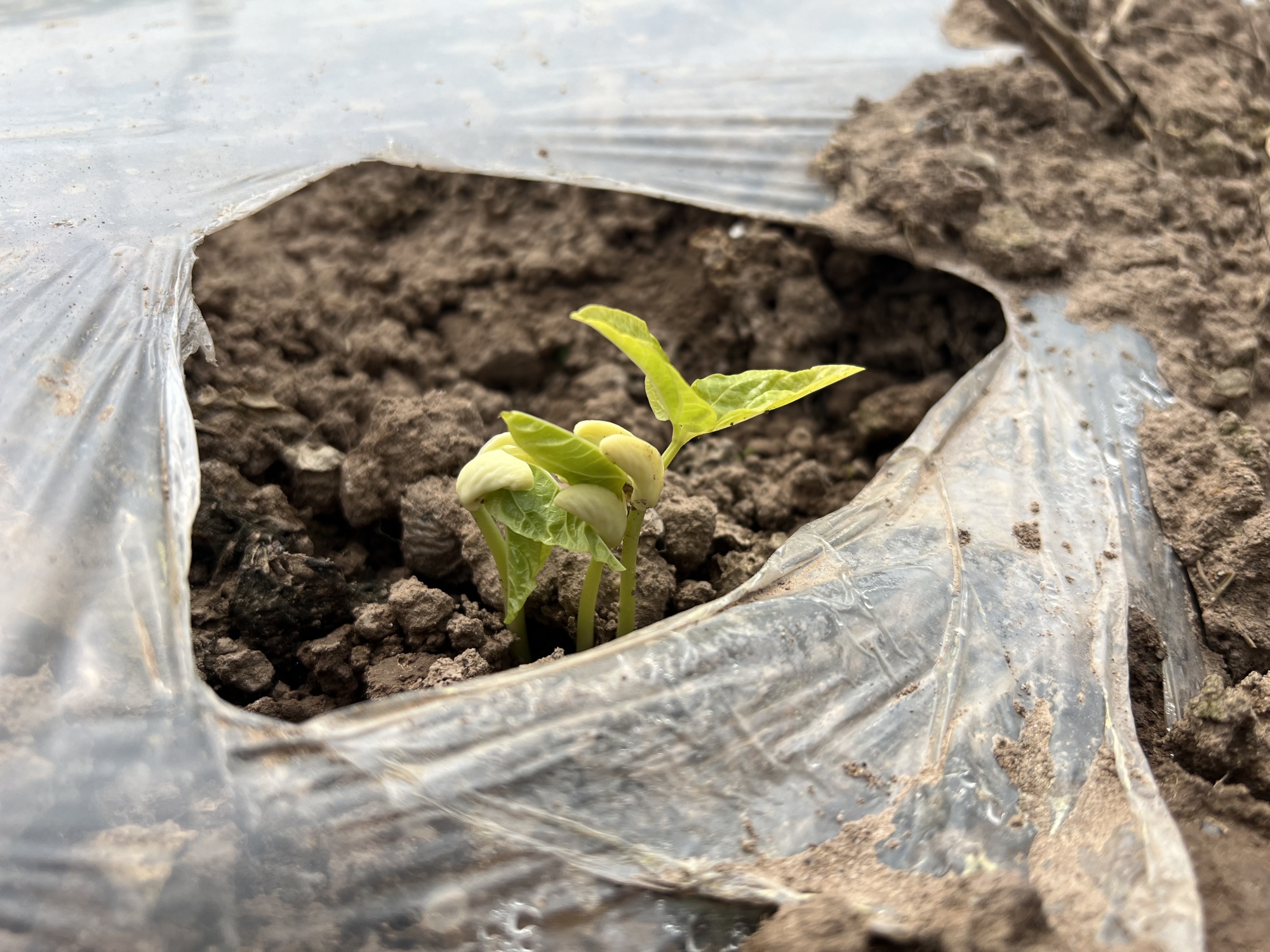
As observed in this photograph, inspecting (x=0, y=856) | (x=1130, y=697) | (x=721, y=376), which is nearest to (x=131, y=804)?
(x=0, y=856)

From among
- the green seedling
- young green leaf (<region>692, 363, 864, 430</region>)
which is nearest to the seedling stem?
the green seedling

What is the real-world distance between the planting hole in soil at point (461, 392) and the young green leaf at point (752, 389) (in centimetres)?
28

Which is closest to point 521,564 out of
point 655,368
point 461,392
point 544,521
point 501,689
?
point 544,521

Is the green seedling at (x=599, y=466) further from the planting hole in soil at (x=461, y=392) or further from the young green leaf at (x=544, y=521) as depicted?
the planting hole in soil at (x=461, y=392)

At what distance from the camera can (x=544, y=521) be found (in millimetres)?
1010

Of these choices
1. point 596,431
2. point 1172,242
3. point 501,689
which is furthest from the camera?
point 1172,242

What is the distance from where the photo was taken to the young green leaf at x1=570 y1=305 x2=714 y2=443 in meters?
0.88

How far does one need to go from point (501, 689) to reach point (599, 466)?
0.83 feet

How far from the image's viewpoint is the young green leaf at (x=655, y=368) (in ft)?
2.90

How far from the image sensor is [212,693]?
91 centimetres

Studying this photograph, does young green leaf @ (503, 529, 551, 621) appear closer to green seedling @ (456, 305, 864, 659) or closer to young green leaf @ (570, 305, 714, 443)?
green seedling @ (456, 305, 864, 659)

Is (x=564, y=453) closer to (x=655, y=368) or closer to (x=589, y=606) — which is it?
(x=655, y=368)

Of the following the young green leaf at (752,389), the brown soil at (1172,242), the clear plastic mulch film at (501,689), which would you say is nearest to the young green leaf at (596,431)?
the young green leaf at (752,389)

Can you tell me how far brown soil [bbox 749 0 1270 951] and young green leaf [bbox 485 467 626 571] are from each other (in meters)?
0.39
